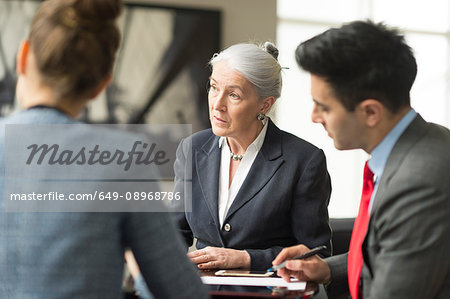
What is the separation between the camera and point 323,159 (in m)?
2.32

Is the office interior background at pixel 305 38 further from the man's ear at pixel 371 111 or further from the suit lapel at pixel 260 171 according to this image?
the man's ear at pixel 371 111

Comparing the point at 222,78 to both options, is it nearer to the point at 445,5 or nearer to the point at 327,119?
the point at 327,119

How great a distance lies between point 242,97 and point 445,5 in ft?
15.9

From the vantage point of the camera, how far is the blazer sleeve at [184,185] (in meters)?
2.45

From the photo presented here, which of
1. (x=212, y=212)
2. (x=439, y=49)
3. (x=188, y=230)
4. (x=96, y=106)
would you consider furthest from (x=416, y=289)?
(x=439, y=49)

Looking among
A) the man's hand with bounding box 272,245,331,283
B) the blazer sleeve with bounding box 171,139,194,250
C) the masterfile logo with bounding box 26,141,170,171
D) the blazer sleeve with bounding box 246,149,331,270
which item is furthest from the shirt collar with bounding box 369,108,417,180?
the blazer sleeve with bounding box 171,139,194,250

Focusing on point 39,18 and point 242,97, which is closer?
point 39,18

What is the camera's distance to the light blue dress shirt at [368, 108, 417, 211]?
1.57 metres

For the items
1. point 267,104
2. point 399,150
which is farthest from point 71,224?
point 267,104

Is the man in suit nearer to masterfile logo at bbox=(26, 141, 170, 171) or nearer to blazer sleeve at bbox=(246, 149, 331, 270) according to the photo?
blazer sleeve at bbox=(246, 149, 331, 270)

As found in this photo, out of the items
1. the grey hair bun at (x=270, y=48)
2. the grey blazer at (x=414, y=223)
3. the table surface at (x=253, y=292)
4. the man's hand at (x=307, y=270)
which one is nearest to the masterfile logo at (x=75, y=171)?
the table surface at (x=253, y=292)

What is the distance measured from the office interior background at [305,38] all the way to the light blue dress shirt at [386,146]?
3267 mm

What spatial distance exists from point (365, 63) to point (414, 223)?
423 millimetres

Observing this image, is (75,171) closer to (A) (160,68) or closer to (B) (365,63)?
(B) (365,63)
